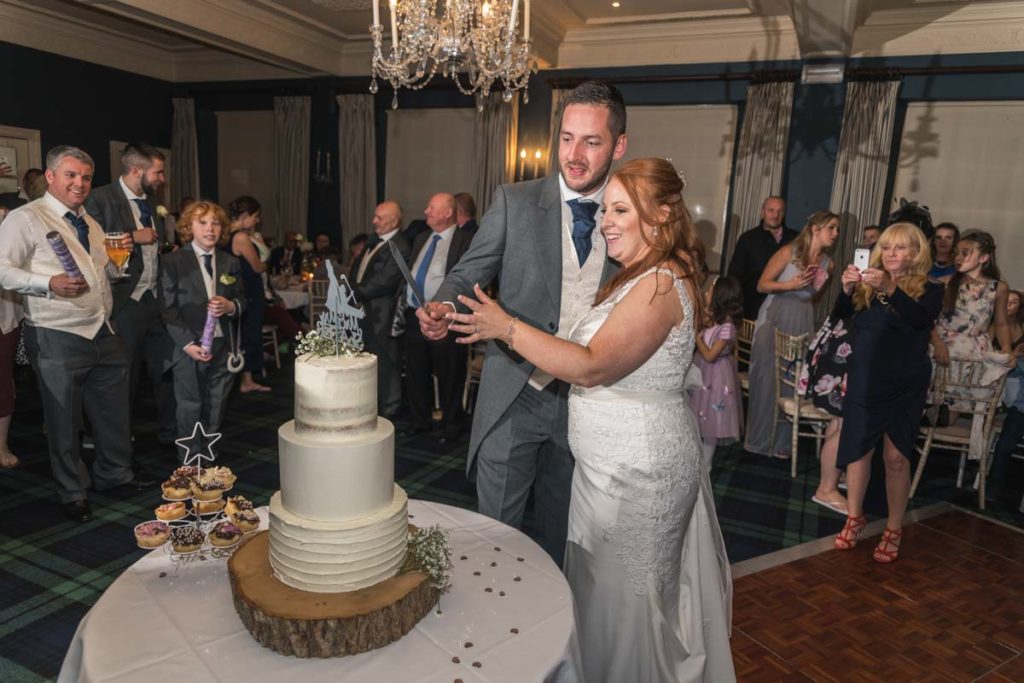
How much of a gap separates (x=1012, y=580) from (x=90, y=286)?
4941 mm

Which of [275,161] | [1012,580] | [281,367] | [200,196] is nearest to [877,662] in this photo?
[1012,580]

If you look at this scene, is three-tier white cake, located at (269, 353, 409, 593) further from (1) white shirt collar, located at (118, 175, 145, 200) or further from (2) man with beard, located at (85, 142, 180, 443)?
(1) white shirt collar, located at (118, 175, 145, 200)

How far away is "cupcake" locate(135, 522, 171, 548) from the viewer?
177cm

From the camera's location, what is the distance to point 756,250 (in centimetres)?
663

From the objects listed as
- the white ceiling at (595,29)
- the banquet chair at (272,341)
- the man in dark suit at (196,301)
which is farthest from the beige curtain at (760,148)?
the man in dark suit at (196,301)

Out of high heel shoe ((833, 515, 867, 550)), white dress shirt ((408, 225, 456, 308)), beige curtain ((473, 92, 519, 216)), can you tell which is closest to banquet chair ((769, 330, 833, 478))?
high heel shoe ((833, 515, 867, 550))

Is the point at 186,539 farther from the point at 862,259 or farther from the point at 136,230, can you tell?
the point at 862,259

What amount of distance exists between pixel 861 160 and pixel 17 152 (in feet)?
32.7

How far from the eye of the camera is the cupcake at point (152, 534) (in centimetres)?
177

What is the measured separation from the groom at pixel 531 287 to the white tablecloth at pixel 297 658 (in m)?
0.55

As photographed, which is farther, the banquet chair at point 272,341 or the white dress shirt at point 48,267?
the banquet chair at point 272,341

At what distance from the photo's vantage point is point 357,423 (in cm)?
154

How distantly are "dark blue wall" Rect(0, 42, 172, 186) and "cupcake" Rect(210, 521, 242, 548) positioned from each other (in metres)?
9.27

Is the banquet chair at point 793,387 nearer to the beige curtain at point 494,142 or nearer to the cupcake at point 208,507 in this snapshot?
the cupcake at point 208,507
